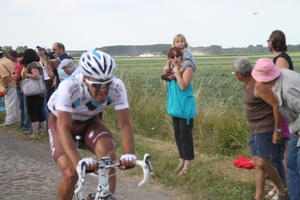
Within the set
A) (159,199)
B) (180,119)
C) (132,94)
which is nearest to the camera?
(159,199)

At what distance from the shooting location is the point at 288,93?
549 cm

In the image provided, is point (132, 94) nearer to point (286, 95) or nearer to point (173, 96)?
point (173, 96)

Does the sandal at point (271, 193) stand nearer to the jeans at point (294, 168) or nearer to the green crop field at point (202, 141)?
the green crop field at point (202, 141)

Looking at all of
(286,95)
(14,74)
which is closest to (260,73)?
(286,95)

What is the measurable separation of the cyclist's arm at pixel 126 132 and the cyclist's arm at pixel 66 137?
0.48 m

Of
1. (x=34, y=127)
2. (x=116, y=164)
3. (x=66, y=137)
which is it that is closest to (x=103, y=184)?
(x=116, y=164)

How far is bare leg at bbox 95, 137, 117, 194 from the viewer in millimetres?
4973

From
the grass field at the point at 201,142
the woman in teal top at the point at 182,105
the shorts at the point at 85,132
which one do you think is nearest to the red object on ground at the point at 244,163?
the grass field at the point at 201,142

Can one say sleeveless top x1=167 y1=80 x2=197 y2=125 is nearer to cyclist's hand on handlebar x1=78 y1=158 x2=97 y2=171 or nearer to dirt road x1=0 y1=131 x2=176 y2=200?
dirt road x1=0 y1=131 x2=176 y2=200

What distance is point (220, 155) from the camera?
31.8ft

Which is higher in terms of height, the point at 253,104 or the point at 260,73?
the point at 260,73

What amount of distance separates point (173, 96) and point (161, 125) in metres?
4.43

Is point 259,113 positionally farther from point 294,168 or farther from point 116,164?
point 116,164

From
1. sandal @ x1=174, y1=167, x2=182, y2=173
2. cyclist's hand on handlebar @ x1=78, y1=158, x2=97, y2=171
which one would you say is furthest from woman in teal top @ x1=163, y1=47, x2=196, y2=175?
cyclist's hand on handlebar @ x1=78, y1=158, x2=97, y2=171
